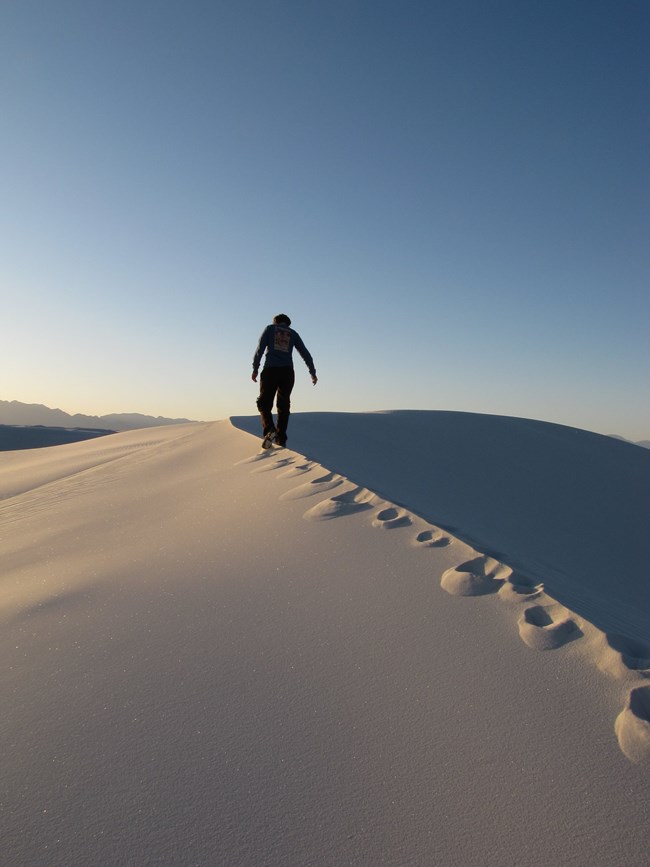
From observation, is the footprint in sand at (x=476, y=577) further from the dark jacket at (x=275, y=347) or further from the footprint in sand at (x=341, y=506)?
the dark jacket at (x=275, y=347)

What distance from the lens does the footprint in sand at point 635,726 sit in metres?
1.04

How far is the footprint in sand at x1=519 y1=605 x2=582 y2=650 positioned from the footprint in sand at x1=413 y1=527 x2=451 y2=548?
583 millimetres

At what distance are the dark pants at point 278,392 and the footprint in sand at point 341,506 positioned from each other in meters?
2.34

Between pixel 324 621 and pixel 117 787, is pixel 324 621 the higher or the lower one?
the higher one

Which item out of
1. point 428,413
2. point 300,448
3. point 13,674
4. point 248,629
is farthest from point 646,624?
point 428,413

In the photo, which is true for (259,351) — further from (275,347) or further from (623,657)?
(623,657)

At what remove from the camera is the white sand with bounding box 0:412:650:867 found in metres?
0.93

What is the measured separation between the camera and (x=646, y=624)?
6.64 ft

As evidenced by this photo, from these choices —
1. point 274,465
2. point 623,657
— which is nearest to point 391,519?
point 623,657

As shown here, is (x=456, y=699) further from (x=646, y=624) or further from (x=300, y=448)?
(x=300, y=448)

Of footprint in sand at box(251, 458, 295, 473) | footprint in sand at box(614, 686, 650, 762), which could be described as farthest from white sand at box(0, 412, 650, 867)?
footprint in sand at box(251, 458, 295, 473)

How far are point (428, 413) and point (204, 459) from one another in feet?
15.6

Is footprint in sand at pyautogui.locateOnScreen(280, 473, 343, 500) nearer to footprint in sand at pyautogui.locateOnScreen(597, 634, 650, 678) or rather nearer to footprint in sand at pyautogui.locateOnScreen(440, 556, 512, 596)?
footprint in sand at pyautogui.locateOnScreen(440, 556, 512, 596)

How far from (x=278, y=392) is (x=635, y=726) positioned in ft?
14.7
